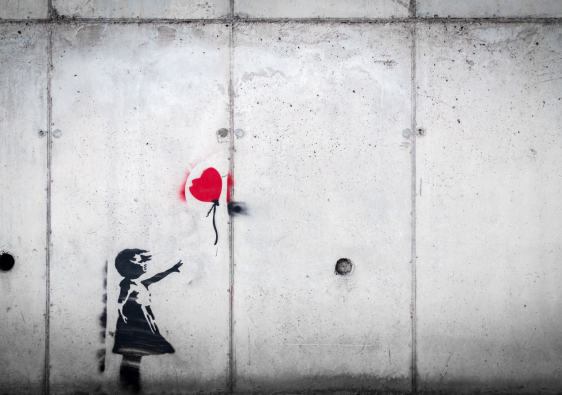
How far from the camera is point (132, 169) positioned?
2191mm

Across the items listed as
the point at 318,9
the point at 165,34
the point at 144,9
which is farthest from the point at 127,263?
the point at 318,9

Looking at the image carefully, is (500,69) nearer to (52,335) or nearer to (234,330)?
(234,330)

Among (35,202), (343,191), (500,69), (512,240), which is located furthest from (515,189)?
(35,202)

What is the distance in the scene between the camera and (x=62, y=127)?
2.19 meters

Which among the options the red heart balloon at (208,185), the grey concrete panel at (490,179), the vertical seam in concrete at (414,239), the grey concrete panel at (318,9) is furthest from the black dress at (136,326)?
the grey concrete panel at (318,9)

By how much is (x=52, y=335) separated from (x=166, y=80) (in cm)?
207

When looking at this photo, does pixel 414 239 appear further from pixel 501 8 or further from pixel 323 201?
pixel 501 8

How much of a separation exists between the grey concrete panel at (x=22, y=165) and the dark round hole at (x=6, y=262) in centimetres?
3

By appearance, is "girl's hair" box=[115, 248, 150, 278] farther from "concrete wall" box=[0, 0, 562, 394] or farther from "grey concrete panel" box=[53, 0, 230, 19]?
"grey concrete panel" box=[53, 0, 230, 19]

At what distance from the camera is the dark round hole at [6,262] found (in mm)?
2193

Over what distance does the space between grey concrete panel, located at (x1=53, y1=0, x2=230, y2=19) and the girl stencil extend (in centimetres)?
175

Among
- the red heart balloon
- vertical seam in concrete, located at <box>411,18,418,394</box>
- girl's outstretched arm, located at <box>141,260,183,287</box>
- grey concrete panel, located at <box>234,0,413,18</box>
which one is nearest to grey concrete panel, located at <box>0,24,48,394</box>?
girl's outstretched arm, located at <box>141,260,183,287</box>

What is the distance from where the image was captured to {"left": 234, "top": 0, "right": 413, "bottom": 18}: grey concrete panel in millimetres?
2180

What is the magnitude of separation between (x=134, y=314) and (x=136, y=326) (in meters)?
0.09
